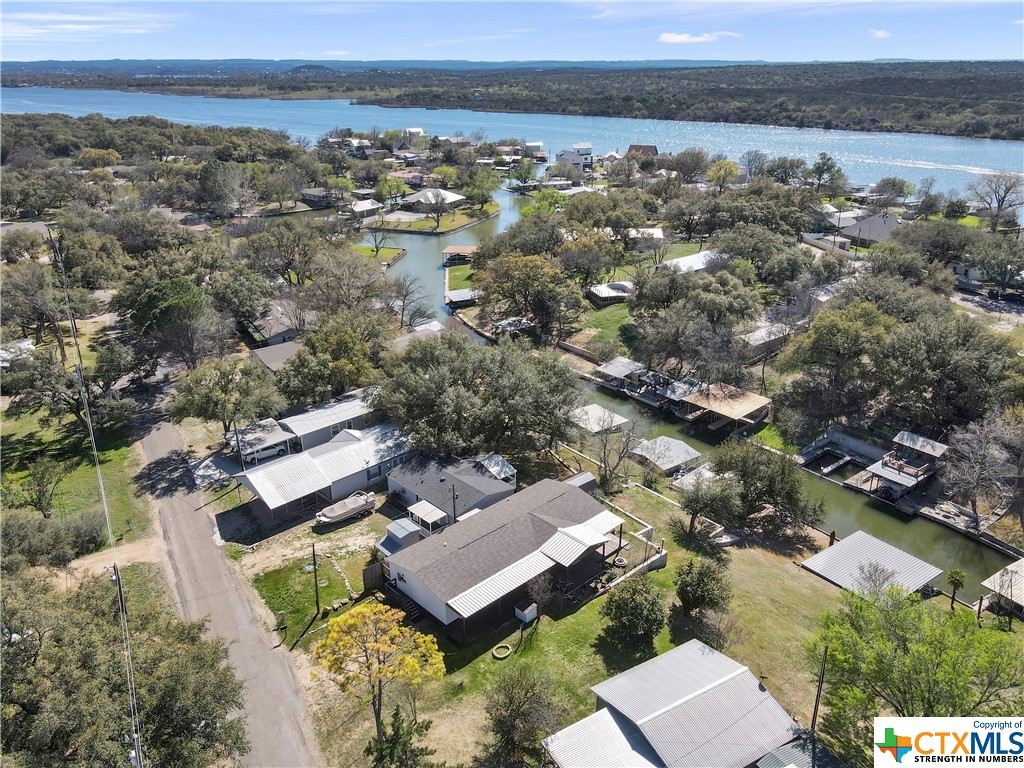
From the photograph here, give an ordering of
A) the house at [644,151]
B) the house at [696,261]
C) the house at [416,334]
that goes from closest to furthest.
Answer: the house at [416,334] → the house at [696,261] → the house at [644,151]

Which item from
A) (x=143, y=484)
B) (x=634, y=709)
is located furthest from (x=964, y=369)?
(x=143, y=484)

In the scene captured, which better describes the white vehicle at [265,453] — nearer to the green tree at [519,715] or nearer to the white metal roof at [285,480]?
the white metal roof at [285,480]

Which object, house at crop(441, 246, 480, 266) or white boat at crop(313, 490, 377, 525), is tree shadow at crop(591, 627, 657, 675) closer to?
white boat at crop(313, 490, 377, 525)

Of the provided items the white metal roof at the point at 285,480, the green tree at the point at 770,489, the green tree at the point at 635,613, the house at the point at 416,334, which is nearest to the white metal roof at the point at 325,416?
the white metal roof at the point at 285,480

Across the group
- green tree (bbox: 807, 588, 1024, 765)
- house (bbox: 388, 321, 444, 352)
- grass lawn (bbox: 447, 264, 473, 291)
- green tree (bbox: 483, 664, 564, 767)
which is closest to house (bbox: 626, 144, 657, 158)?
grass lawn (bbox: 447, 264, 473, 291)

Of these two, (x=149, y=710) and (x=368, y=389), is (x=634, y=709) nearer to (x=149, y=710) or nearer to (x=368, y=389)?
(x=149, y=710)

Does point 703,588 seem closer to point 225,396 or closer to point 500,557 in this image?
point 500,557

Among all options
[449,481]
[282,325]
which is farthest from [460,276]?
[449,481]
